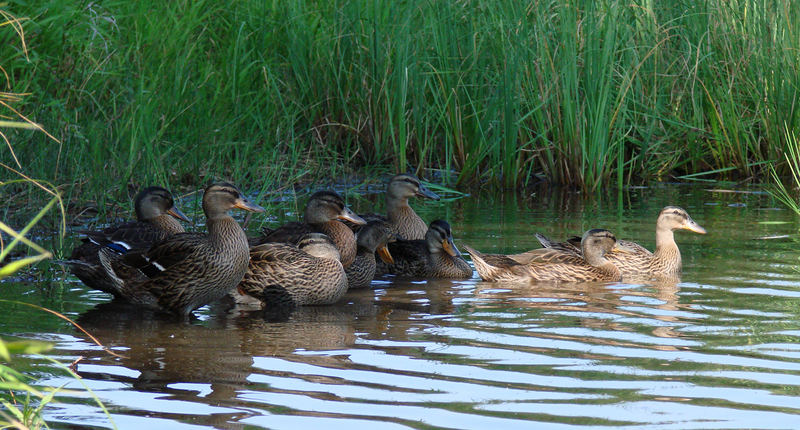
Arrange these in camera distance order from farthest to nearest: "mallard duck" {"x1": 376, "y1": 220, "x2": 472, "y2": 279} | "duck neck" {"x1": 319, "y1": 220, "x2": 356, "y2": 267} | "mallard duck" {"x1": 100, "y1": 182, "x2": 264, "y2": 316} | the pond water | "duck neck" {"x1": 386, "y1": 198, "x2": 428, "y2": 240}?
"duck neck" {"x1": 386, "y1": 198, "x2": 428, "y2": 240} → "mallard duck" {"x1": 376, "y1": 220, "x2": 472, "y2": 279} → "duck neck" {"x1": 319, "y1": 220, "x2": 356, "y2": 267} → "mallard duck" {"x1": 100, "y1": 182, "x2": 264, "y2": 316} → the pond water

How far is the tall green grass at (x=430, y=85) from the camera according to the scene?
12516mm

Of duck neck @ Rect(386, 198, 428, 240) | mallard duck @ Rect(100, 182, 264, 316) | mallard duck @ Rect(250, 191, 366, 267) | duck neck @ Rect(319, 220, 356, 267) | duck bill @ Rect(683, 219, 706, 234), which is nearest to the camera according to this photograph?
mallard duck @ Rect(100, 182, 264, 316)

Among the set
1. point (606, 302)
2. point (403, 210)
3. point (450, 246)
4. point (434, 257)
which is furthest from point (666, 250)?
point (403, 210)

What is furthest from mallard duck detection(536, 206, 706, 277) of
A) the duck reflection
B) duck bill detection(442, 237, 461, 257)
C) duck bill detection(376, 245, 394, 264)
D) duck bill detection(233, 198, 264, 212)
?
duck bill detection(233, 198, 264, 212)

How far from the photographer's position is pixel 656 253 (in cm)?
1001

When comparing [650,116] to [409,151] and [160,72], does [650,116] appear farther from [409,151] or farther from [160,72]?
[160,72]

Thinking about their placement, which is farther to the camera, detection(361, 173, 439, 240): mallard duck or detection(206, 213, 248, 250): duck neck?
detection(361, 173, 439, 240): mallard duck

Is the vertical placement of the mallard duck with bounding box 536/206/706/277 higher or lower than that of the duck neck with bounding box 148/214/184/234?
lower

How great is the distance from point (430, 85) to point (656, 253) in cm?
444

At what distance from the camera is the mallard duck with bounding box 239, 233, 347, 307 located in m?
8.48

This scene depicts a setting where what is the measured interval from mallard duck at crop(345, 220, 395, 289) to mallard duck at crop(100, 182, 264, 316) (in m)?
1.34

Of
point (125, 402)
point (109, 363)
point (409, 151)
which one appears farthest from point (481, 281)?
point (409, 151)

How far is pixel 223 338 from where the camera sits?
720cm

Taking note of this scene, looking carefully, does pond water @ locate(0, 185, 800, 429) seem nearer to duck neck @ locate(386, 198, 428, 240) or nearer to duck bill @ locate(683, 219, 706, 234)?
duck bill @ locate(683, 219, 706, 234)
